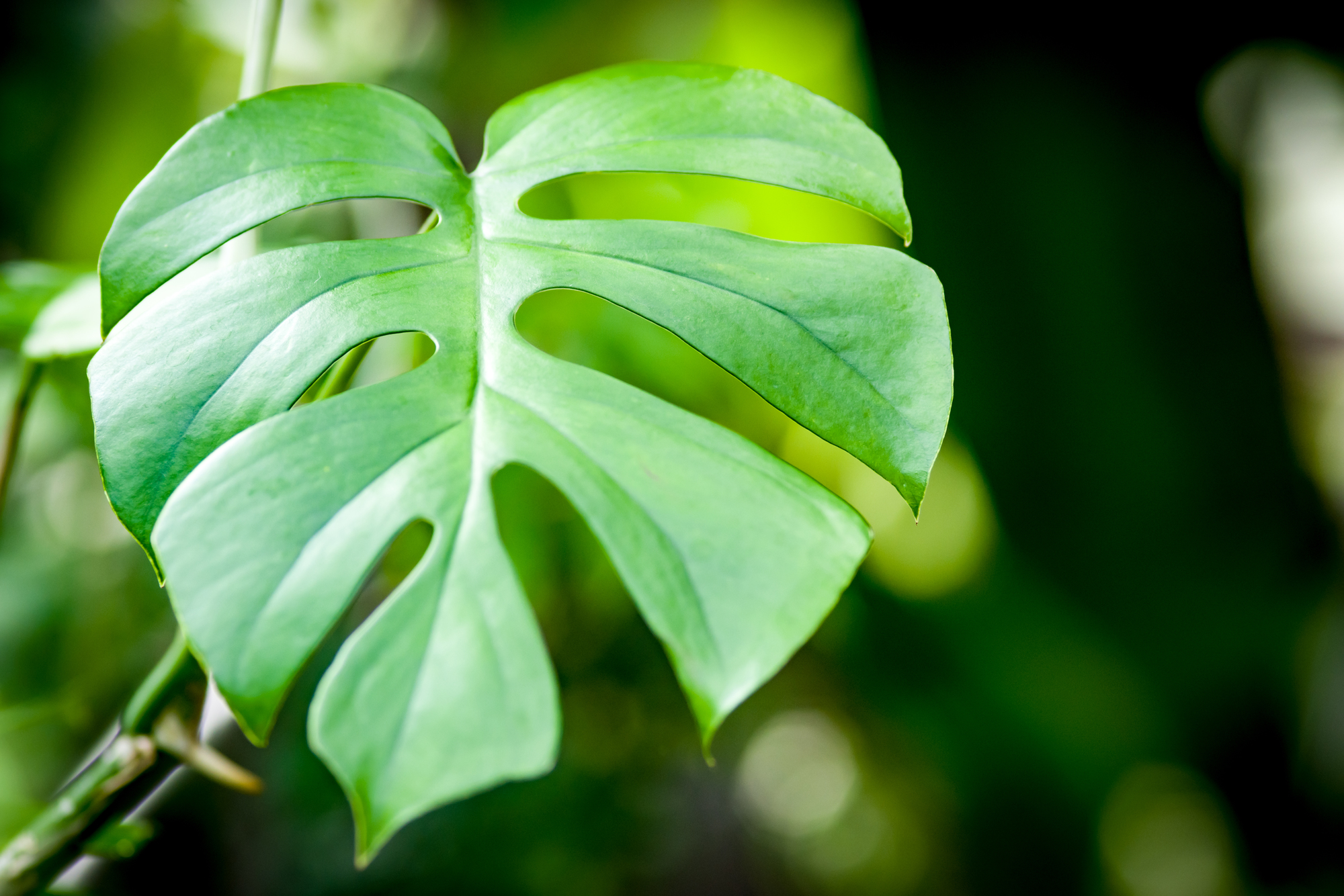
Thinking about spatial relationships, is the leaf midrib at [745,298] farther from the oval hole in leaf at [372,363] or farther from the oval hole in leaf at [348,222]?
the oval hole in leaf at [348,222]

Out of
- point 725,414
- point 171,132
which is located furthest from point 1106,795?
point 171,132

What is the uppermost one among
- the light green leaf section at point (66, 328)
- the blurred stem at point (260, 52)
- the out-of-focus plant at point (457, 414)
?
the blurred stem at point (260, 52)

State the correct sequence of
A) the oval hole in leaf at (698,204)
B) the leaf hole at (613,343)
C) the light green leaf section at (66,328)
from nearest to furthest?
1. the light green leaf section at (66,328)
2. the oval hole in leaf at (698,204)
3. the leaf hole at (613,343)

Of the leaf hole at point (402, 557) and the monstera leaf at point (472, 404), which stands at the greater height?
the monstera leaf at point (472, 404)

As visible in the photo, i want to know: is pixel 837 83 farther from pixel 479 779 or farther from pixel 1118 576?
pixel 479 779

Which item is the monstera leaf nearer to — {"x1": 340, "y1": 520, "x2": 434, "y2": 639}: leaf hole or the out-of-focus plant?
the out-of-focus plant

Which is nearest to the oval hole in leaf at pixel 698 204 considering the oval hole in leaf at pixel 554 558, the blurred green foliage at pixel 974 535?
the blurred green foliage at pixel 974 535

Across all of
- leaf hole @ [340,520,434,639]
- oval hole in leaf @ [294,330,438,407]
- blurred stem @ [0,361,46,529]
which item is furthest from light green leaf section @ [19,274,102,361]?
leaf hole @ [340,520,434,639]

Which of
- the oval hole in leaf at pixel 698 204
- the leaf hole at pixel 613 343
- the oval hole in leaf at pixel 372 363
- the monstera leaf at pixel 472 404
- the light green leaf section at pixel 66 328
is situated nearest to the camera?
the monstera leaf at pixel 472 404

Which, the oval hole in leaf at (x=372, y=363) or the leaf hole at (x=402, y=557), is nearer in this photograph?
the oval hole in leaf at (x=372, y=363)
